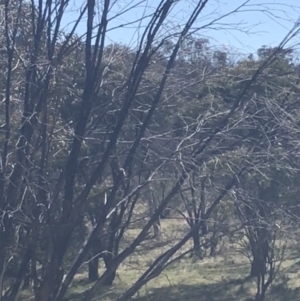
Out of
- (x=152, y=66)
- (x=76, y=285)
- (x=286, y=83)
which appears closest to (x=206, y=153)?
(x=152, y=66)

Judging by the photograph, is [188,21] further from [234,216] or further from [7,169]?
[234,216]

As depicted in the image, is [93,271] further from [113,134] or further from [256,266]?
[113,134]

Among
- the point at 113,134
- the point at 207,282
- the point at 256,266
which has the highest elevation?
the point at 113,134

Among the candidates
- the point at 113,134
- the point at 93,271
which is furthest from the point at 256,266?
the point at 113,134

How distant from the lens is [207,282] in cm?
1800

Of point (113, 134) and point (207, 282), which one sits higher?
point (113, 134)

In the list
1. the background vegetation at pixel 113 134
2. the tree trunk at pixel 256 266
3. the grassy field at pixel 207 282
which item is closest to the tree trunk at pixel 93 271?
the grassy field at pixel 207 282

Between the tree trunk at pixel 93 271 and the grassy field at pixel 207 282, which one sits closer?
the grassy field at pixel 207 282

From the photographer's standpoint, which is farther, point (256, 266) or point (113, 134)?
point (256, 266)

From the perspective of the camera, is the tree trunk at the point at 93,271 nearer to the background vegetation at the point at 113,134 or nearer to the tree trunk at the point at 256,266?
the tree trunk at the point at 256,266

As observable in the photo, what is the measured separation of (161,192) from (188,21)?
9.18ft

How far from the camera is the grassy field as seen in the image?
16281mm

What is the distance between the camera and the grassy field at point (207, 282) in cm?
1628

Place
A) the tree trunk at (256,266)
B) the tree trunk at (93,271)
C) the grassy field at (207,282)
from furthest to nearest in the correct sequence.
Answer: the tree trunk at (93,271)
the tree trunk at (256,266)
the grassy field at (207,282)
